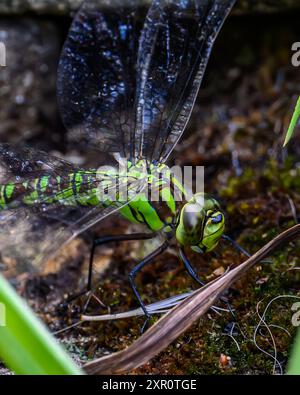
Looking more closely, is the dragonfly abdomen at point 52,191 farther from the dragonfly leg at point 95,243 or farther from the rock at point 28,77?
the rock at point 28,77

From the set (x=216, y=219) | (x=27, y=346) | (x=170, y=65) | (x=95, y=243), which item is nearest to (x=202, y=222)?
(x=216, y=219)

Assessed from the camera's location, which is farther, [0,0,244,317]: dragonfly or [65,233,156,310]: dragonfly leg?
[65,233,156,310]: dragonfly leg

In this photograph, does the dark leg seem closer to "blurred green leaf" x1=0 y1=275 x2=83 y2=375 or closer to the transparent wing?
the transparent wing

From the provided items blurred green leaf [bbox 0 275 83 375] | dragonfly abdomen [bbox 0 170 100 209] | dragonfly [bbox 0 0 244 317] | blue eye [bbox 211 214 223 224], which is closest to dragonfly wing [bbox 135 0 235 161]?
dragonfly [bbox 0 0 244 317]

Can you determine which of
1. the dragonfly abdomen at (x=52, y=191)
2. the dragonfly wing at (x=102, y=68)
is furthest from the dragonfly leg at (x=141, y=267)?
the dragonfly wing at (x=102, y=68)

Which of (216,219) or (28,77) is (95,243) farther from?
(28,77)
